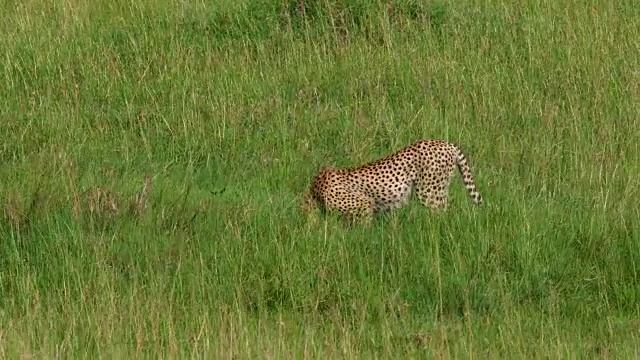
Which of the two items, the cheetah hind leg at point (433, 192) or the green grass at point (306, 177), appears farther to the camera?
the cheetah hind leg at point (433, 192)

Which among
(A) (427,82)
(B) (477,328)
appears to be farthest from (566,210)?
(A) (427,82)

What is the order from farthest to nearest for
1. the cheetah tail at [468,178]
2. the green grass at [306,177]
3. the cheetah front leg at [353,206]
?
the cheetah tail at [468,178], the cheetah front leg at [353,206], the green grass at [306,177]

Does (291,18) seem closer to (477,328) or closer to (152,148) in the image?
(152,148)

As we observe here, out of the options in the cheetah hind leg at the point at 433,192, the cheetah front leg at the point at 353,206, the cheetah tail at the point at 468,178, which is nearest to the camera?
the cheetah front leg at the point at 353,206

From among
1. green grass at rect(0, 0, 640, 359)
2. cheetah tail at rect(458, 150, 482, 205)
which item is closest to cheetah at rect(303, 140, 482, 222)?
cheetah tail at rect(458, 150, 482, 205)

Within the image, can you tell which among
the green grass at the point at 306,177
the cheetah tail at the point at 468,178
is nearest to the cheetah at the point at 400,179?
the cheetah tail at the point at 468,178

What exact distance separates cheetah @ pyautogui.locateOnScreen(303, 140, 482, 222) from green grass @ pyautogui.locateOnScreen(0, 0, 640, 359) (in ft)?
0.42

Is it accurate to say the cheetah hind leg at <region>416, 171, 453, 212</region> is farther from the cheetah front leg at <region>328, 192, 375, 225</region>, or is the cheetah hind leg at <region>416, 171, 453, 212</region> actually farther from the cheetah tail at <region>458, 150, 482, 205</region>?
the cheetah front leg at <region>328, 192, 375, 225</region>

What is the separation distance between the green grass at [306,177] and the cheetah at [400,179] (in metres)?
0.13

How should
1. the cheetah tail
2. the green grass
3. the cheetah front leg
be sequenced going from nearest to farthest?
the green grass
the cheetah front leg
the cheetah tail

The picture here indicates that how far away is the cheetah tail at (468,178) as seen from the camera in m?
7.19

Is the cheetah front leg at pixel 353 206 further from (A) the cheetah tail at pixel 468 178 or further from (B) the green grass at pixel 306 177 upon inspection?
(A) the cheetah tail at pixel 468 178

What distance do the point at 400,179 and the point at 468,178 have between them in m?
0.37

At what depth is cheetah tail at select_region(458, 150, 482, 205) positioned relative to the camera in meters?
7.19
